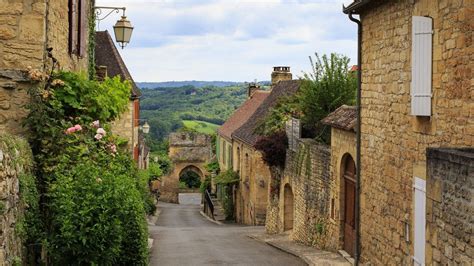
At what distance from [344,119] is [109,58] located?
44.9 feet

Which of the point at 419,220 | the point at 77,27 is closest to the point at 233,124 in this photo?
the point at 77,27

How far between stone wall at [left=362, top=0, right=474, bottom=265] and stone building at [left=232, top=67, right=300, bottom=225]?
13.1 metres

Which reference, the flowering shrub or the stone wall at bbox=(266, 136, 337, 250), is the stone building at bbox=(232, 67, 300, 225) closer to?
the stone wall at bbox=(266, 136, 337, 250)

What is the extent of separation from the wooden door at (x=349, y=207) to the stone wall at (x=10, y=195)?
910cm

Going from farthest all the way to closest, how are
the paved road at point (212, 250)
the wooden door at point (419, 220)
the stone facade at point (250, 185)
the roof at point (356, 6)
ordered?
the stone facade at point (250, 185), the paved road at point (212, 250), the roof at point (356, 6), the wooden door at point (419, 220)

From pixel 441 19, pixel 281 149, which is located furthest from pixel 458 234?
pixel 281 149

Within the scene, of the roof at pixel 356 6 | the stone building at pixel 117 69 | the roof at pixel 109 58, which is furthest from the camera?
the roof at pixel 109 58

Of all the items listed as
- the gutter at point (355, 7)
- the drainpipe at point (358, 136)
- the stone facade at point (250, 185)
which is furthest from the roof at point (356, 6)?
the stone facade at point (250, 185)

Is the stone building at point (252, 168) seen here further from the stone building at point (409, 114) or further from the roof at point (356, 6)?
the stone building at point (409, 114)

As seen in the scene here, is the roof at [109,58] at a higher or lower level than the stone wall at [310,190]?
higher

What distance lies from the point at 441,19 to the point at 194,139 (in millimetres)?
51176

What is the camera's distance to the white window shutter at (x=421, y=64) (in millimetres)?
9234

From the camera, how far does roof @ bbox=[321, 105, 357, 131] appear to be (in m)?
14.2

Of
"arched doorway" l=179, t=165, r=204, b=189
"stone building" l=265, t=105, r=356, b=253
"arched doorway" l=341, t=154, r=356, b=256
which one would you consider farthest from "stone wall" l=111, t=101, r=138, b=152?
"arched doorway" l=179, t=165, r=204, b=189
